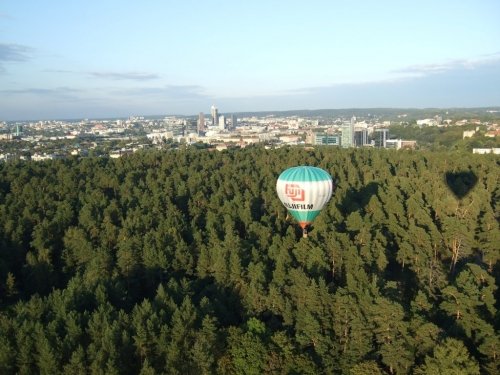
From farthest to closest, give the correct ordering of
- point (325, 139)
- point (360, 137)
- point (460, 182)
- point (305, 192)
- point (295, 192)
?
point (360, 137)
point (325, 139)
point (460, 182)
point (295, 192)
point (305, 192)

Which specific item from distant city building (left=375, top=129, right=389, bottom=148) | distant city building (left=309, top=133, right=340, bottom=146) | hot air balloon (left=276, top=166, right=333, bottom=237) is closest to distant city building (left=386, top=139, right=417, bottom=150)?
distant city building (left=375, top=129, right=389, bottom=148)

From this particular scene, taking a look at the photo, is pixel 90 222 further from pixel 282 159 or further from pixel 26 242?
pixel 282 159

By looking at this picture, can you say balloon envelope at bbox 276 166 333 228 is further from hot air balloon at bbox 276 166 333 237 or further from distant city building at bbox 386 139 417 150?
distant city building at bbox 386 139 417 150

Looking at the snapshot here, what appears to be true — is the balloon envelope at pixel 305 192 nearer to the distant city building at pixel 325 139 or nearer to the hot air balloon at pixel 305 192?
the hot air balloon at pixel 305 192

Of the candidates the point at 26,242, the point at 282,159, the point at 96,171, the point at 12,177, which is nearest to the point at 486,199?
the point at 282,159

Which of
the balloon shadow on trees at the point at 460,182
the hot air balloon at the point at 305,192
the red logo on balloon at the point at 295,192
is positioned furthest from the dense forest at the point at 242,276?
the red logo on balloon at the point at 295,192

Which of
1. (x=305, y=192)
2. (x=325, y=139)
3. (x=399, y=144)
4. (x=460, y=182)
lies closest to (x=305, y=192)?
(x=305, y=192)

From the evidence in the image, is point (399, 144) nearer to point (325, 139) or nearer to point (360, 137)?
point (360, 137)

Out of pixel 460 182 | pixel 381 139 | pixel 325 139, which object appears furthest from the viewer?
pixel 325 139
